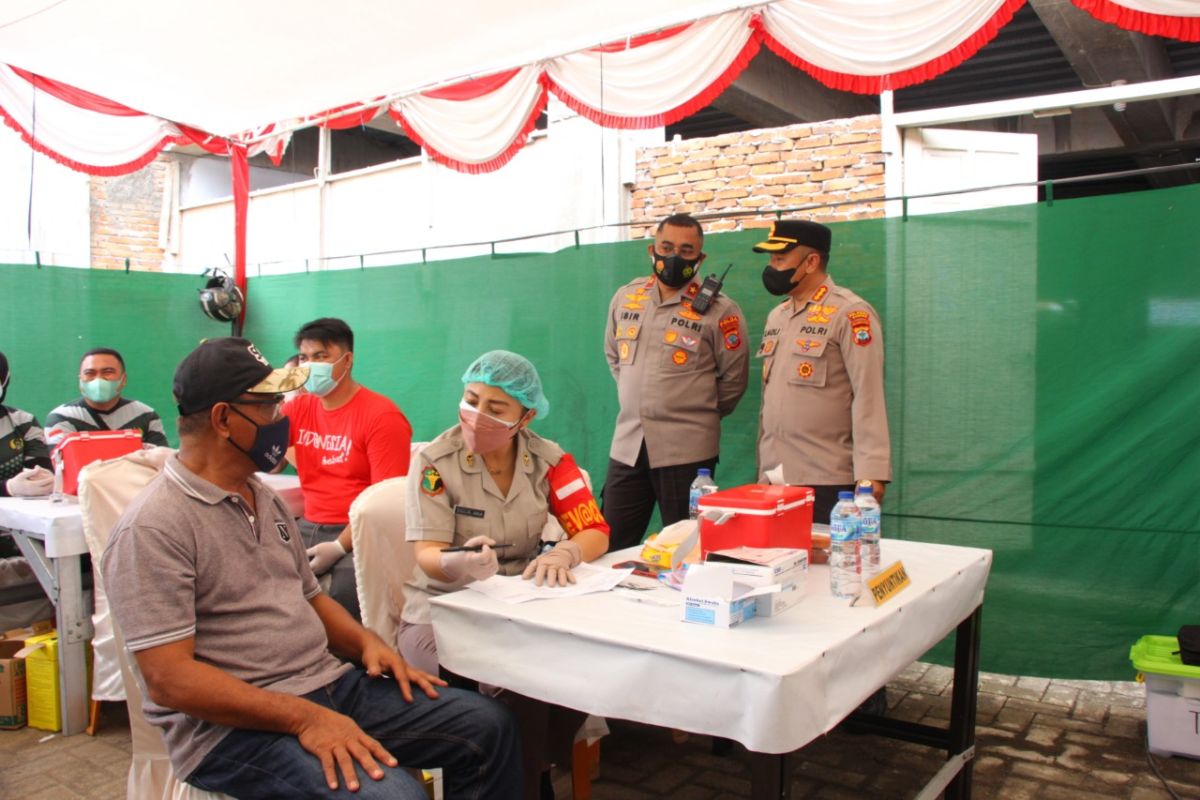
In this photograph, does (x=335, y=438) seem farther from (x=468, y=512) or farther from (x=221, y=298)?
(x=221, y=298)

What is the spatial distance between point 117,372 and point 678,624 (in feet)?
10.4

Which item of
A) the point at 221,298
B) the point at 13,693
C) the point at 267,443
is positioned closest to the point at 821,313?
the point at 267,443

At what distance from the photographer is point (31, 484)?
3539mm

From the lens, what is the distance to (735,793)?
2.74 meters

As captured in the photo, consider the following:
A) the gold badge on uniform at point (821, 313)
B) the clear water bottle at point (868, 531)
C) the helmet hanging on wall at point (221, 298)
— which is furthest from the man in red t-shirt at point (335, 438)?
the helmet hanging on wall at point (221, 298)

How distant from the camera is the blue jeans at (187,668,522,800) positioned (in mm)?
1657

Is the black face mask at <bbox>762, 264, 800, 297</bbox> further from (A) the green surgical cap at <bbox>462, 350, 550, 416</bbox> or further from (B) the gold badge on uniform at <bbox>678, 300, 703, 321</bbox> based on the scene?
(A) the green surgical cap at <bbox>462, 350, 550, 416</bbox>

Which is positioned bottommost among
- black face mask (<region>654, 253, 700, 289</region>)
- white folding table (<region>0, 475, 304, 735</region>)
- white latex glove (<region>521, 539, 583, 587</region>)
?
white folding table (<region>0, 475, 304, 735</region>)

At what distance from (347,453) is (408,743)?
165 cm

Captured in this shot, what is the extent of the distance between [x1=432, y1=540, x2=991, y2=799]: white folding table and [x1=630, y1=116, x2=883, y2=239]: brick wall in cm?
395

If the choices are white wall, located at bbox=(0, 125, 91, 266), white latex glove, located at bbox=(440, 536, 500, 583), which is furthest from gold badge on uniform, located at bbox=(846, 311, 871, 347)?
white wall, located at bbox=(0, 125, 91, 266)

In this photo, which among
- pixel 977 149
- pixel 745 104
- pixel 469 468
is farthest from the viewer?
pixel 745 104

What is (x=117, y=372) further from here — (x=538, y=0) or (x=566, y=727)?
(x=566, y=727)

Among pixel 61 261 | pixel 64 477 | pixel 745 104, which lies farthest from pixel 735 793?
pixel 61 261
